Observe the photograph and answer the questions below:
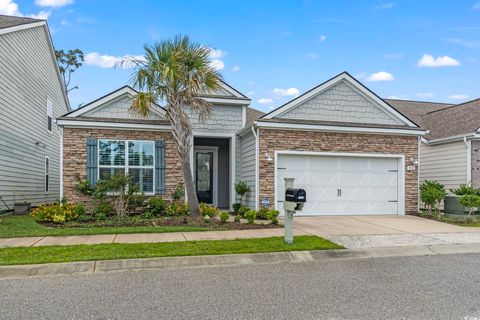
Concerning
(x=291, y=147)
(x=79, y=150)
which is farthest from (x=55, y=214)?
(x=291, y=147)

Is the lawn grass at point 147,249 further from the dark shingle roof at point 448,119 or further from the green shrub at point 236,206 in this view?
the dark shingle roof at point 448,119

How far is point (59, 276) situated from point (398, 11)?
1476cm

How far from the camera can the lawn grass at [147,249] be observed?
665 cm

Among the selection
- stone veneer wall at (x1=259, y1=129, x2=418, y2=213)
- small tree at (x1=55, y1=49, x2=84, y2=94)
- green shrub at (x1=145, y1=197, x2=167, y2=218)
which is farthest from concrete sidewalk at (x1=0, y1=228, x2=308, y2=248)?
small tree at (x1=55, y1=49, x2=84, y2=94)

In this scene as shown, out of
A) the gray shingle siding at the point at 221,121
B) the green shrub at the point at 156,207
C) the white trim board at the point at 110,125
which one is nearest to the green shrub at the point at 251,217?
the green shrub at the point at 156,207

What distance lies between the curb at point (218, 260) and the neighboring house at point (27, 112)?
29.3 feet

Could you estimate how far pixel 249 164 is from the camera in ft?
44.4

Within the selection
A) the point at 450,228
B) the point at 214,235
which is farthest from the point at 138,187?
the point at 450,228

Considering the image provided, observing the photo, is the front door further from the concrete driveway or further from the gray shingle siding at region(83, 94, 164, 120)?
the concrete driveway

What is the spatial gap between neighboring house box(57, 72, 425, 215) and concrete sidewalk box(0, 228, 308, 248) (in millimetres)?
3307

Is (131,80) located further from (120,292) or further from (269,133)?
(120,292)

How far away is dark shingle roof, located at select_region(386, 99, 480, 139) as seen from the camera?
49.7ft

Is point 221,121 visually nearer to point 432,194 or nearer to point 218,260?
point 432,194

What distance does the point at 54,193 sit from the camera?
19547 mm
